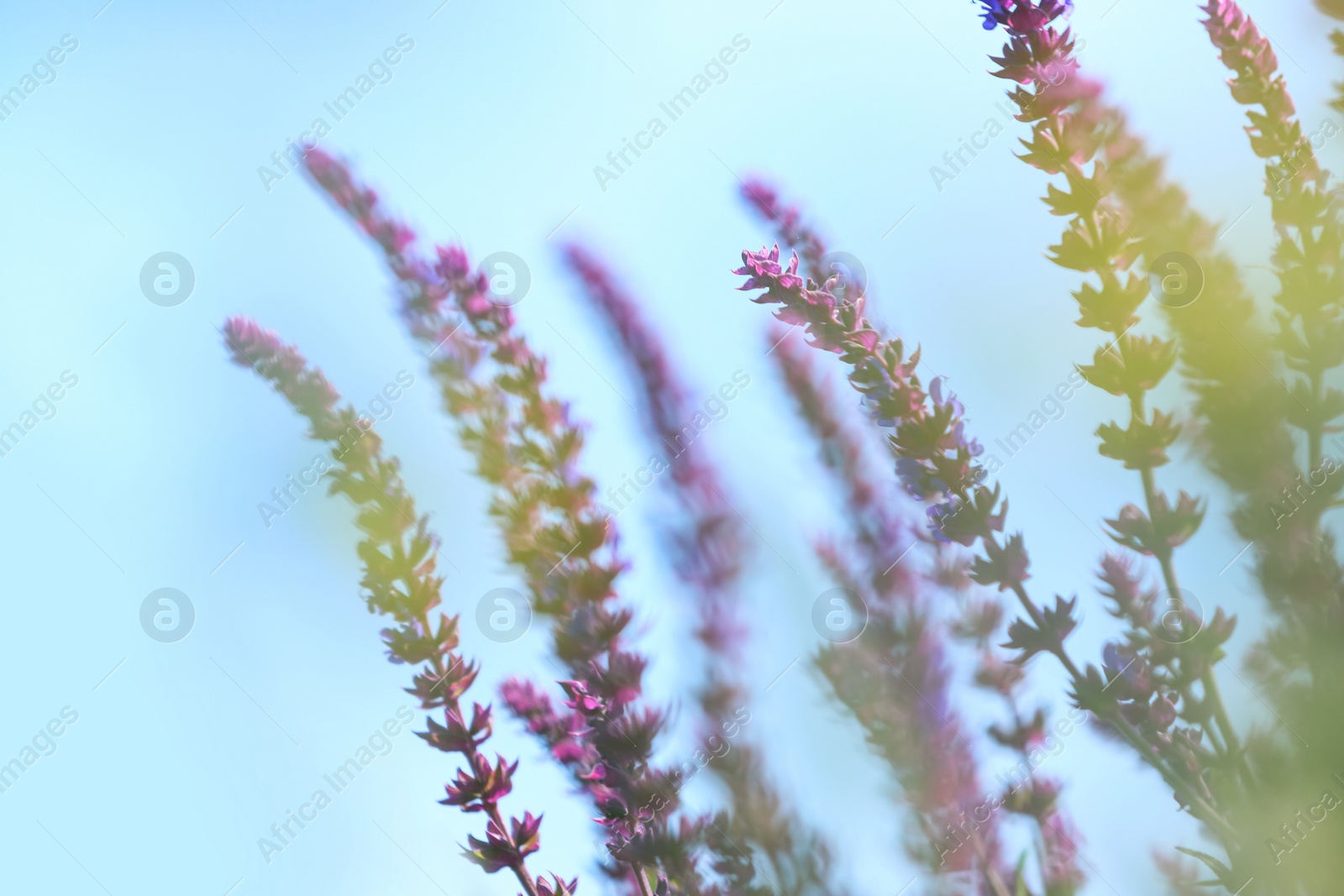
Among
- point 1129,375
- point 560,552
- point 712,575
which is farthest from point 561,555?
point 1129,375

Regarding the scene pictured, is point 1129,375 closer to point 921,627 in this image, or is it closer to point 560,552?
point 921,627

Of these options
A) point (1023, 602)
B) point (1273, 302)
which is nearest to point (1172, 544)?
point (1023, 602)

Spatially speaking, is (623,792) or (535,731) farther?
(535,731)

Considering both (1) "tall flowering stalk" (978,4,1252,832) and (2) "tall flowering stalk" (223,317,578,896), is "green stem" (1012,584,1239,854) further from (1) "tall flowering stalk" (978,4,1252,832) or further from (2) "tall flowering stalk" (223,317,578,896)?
(2) "tall flowering stalk" (223,317,578,896)

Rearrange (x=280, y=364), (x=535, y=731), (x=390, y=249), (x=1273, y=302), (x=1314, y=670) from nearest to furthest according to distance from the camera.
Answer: (x=1314, y=670)
(x=1273, y=302)
(x=535, y=731)
(x=280, y=364)
(x=390, y=249)

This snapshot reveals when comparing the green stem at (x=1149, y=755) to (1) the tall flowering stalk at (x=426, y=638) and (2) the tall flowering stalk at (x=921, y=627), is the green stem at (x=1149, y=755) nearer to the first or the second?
(2) the tall flowering stalk at (x=921, y=627)

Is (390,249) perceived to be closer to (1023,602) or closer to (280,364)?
(280,364)
